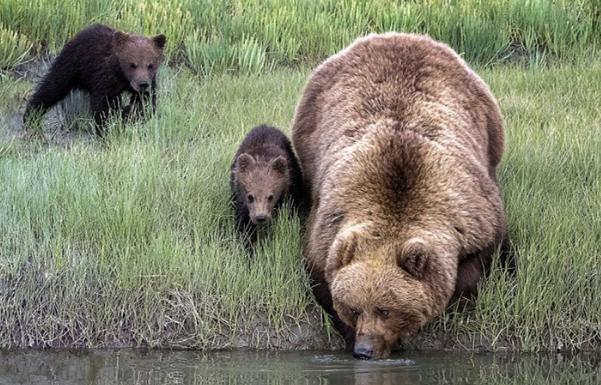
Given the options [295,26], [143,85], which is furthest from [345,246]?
[295,26]

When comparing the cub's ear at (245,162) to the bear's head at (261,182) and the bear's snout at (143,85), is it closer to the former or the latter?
the bear's head at (261,182)

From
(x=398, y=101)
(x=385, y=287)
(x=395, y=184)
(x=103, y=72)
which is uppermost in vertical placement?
(x=398, y=101)

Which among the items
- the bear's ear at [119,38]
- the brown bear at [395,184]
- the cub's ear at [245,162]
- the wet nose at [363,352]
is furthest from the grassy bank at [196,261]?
the bear's ear at [119,38]

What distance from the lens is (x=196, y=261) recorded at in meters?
8.34

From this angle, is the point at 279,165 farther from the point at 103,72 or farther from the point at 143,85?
the point at 103,72

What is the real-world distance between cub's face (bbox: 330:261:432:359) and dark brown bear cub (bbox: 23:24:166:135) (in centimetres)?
386

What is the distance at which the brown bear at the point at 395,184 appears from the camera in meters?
7.24

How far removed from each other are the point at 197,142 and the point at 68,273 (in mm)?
2345

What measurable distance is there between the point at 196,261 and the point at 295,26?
5.01m

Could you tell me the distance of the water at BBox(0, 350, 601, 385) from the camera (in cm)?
734

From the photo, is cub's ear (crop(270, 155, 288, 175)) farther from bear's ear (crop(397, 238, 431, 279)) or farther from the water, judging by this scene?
bear's ear (crop(397, 238, 431, 279))

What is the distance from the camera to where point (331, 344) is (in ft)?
26.5

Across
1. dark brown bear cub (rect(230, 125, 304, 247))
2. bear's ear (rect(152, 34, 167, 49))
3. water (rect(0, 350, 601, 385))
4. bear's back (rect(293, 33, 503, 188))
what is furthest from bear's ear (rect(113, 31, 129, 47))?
water (rect(0, 350, 601, 385))

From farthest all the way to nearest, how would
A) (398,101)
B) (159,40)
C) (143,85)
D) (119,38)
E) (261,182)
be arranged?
(159,40), (119,38), (143,85), (261,182), (398,101)
